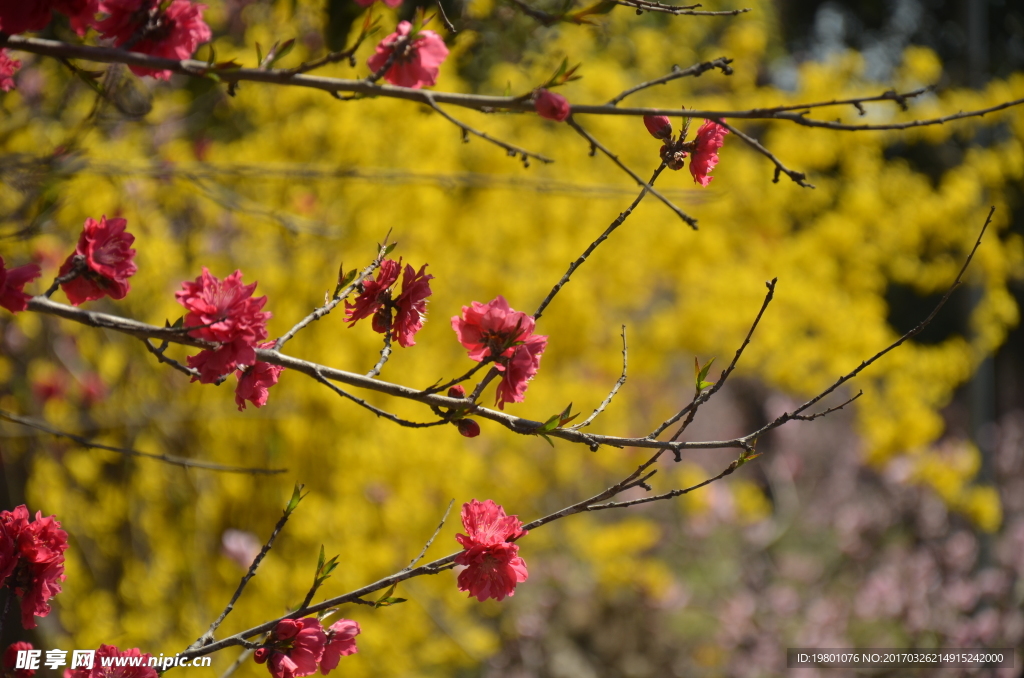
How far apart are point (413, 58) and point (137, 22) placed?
37 cm

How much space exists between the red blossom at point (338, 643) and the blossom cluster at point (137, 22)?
78cm

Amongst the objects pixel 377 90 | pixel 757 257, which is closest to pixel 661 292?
pixel 757 257

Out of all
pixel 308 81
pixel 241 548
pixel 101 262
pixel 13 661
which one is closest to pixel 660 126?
pixel 308 81

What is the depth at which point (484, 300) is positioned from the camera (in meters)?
3.92

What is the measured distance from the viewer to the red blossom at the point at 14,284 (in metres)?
0.97

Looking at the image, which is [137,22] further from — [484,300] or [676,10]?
[484,300]

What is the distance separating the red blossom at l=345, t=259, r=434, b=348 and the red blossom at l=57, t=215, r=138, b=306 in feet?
0.99

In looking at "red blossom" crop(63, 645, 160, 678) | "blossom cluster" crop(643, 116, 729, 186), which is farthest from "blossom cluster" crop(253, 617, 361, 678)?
"blossom cluster" crop(643, 116, 729, 186)

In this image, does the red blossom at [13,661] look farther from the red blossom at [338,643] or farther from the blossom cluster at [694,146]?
the blossom cluster at [694,146]

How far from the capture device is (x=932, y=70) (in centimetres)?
417

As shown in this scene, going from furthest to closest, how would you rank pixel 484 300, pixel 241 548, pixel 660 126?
pixel 484 300 < pixel 241 548 < pixel 660 126

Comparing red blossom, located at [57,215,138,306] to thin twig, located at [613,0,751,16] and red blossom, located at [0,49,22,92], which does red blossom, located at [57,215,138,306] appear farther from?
thin twig, located at [613,0,751,16]

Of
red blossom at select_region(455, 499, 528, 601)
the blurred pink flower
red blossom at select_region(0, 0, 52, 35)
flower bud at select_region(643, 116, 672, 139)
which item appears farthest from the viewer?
the blurred pink flower

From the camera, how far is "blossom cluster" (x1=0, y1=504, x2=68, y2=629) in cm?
105
